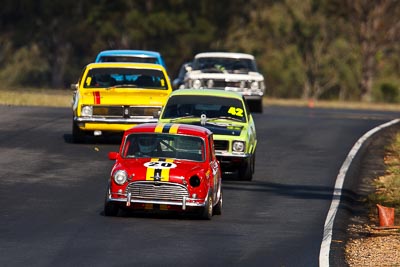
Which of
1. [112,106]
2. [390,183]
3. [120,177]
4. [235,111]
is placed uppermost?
[235,111]

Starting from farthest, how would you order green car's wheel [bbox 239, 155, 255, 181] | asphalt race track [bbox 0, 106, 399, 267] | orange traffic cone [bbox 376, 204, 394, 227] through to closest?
green car's wheel [bbox 239, 155, 255, 181], orange traffic cone [bbox 376, 204, 394, 227], asphalt race track [bbox 0, 106, 399, 267]

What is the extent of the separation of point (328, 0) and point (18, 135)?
44.1 metres

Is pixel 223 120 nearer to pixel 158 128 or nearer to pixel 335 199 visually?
pixel 335 199

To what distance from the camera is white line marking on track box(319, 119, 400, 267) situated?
1401cm

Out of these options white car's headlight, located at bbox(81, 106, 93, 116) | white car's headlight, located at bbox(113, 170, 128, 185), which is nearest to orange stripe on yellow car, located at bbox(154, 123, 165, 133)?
white car's headlight, located at bbox(113, 170, 128, 185)

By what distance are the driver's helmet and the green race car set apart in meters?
3.57

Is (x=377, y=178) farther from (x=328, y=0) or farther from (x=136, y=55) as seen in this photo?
(x=328, y=0)

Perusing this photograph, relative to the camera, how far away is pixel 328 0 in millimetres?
69000

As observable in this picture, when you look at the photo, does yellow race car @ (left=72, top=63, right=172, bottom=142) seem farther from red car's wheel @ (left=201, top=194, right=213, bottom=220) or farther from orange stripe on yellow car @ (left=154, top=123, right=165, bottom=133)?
red car's wheel @ (left=201, top=194, right=213, bottom=220)

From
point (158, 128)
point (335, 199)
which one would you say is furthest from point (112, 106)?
point (158, 128)

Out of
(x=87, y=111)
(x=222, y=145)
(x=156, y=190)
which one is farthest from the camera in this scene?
(x=87, y=111)

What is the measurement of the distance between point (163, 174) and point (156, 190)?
231 mm

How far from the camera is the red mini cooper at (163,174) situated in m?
16.1

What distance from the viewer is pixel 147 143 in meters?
17.0
